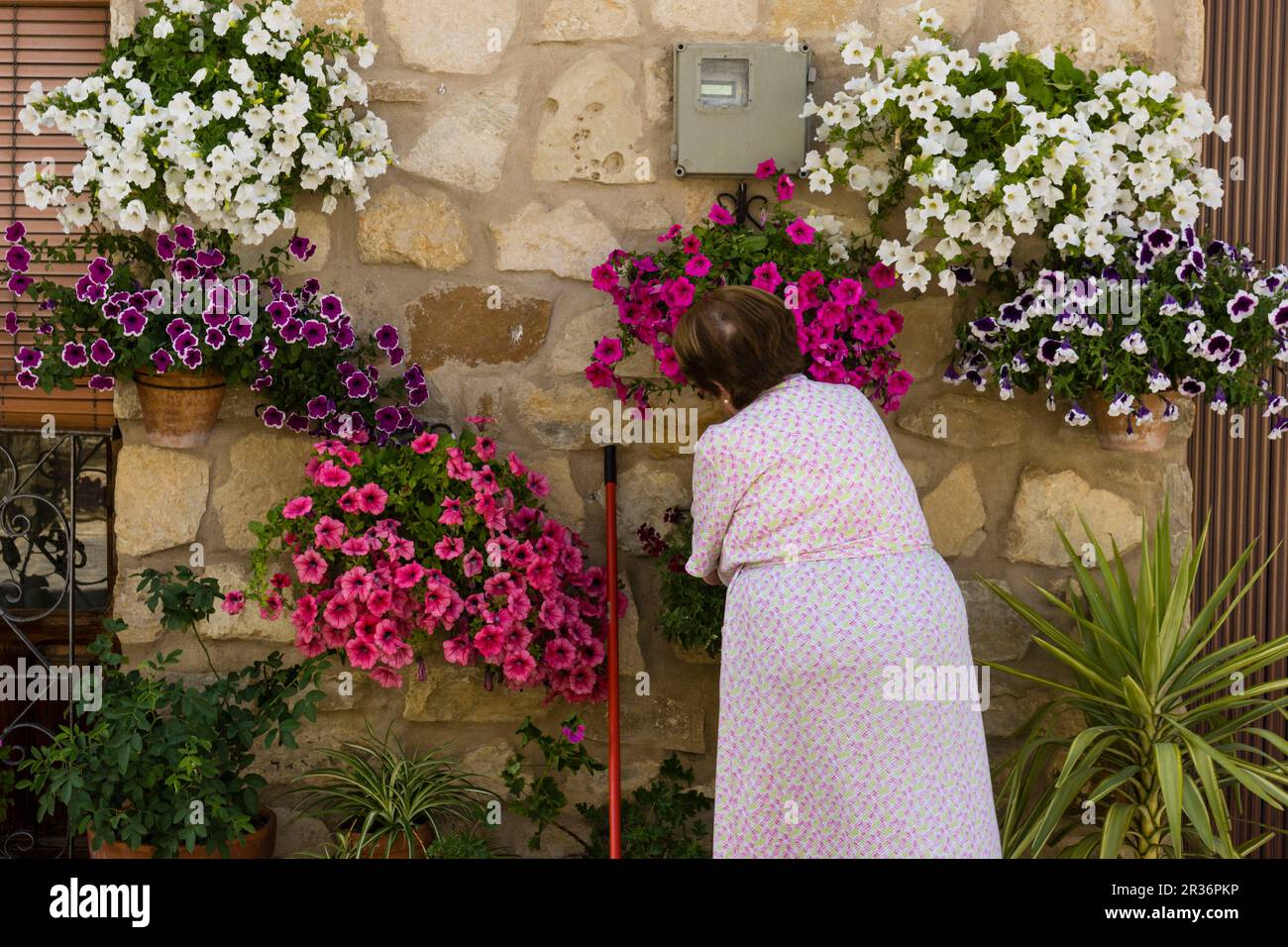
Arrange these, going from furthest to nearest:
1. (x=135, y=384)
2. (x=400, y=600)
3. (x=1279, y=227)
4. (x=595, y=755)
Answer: (x=1279, y=227) < (x=595, y=755) < (x=135, y=384) < (x=400, y=600)

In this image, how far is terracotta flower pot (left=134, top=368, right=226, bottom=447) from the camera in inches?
114

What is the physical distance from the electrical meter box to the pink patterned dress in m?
0.92

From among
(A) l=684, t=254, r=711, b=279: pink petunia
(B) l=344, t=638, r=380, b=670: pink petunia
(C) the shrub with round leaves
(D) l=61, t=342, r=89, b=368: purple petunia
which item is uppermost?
(C) the shrub with round leaves

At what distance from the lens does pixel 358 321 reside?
10.2 feet

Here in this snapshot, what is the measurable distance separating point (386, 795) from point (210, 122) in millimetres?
1585

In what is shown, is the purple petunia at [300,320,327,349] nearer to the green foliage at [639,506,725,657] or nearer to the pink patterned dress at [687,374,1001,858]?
the green foliage at [639,506,725,657]

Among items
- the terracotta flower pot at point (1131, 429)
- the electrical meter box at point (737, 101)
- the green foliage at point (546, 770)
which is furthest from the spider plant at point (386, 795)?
the terracotta flower pot at point (1131, 429)

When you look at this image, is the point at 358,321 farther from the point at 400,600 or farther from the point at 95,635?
the point at 95,635

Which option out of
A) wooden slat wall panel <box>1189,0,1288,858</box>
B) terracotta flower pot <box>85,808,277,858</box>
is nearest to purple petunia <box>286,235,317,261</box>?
terracotta flower pot <box>85,808,277,858</box>

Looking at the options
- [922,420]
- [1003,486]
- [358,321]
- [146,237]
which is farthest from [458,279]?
[1003,486]

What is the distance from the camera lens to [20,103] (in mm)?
3178

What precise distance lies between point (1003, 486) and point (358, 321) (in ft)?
5.45

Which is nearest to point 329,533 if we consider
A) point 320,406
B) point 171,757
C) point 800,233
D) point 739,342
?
point 320,406

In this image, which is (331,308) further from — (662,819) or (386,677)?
(662,819)
